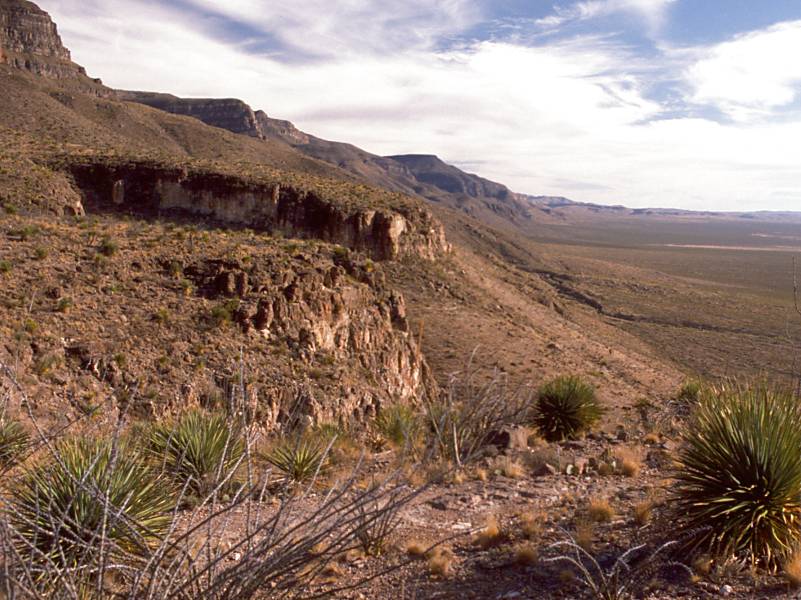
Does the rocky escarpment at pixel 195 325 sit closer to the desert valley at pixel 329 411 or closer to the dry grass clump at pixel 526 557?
the desert valley at pixel 329 411

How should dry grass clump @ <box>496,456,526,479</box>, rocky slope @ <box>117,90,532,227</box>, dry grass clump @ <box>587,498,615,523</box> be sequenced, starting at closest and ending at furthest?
dry grass clump @ <box>587,498,615,523</box>, dry grass clump @ <box>496,456,526,479</box>, rocky slope @ <box>117,90,532,227</box>

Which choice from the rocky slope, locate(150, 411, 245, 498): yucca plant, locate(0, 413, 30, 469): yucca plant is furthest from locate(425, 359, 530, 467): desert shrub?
the rocky slope

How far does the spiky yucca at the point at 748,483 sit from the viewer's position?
5020 mm

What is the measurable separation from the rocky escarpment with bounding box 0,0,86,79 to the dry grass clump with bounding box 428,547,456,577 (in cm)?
9309

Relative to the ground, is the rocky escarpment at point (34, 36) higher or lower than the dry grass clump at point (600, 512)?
higher

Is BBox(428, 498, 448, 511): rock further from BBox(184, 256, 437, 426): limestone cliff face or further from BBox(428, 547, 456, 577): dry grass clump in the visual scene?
BBox(184, 256, 437, 426): limestone cliff face

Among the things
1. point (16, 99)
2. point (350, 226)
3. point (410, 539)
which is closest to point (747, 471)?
point (410, 539)

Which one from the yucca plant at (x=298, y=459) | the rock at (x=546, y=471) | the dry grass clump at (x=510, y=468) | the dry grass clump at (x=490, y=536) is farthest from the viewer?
the rock at (x=546, y=471)

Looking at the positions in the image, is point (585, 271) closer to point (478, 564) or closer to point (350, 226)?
point (350, 226)

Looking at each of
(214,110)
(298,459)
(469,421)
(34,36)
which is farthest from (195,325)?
(214,110)

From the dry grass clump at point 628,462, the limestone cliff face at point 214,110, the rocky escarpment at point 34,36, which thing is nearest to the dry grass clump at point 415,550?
the dry grass clump at point 628,462

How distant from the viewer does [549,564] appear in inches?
213

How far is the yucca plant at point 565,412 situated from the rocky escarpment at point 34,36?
8929 cm

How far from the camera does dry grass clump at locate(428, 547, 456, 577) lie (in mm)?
5405
